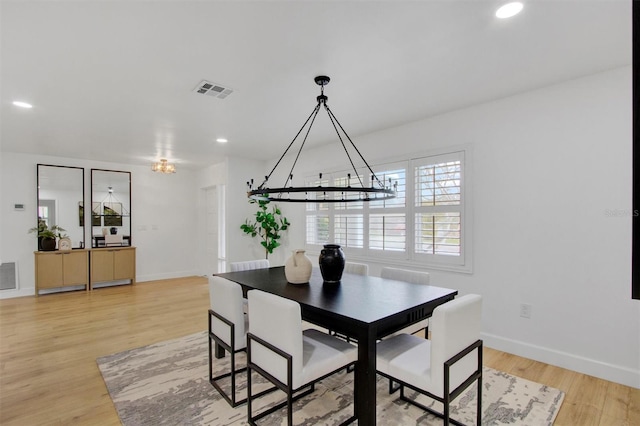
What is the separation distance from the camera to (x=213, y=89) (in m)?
2.92

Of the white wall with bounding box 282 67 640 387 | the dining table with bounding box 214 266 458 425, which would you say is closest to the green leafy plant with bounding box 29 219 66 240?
the dining table with bounding box 214 266 458 425

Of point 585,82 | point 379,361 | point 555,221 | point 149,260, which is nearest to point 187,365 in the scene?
point 379,361

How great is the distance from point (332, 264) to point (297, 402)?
1073 millimetres

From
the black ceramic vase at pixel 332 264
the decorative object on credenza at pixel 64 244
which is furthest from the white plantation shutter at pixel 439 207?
the decorative object on credenza at pixel 64 244

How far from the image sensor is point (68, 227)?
6047mm

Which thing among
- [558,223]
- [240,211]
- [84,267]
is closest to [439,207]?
[558,223]

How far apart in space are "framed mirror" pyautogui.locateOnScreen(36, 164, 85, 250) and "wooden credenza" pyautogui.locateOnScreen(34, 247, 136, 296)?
304 millimetres

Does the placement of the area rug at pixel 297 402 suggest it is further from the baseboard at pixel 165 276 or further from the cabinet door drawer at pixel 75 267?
the baseboard at pixel 165 276

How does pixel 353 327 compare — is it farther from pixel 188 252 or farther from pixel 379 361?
pixel 188 252

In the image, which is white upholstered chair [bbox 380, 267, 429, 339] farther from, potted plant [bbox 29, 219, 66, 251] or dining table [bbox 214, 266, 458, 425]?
potted plant [bbox 29, 219, 66, 251]

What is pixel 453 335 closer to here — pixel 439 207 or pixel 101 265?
pixel 439 207

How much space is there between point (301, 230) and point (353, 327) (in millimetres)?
3918

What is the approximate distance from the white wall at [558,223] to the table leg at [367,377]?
2.14 metres

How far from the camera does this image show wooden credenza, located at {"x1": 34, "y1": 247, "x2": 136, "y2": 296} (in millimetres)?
5590
